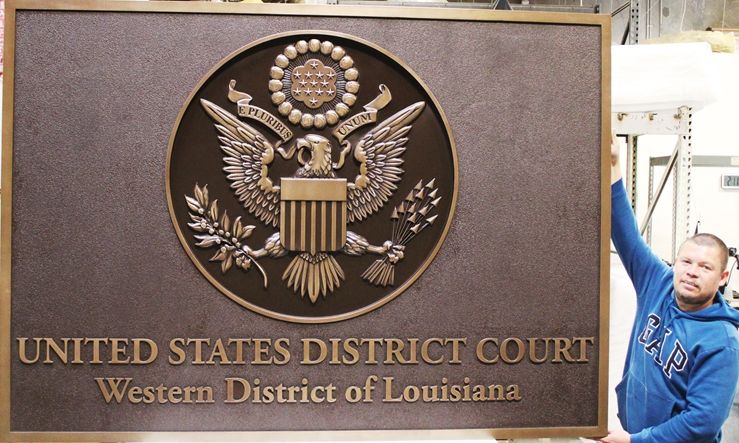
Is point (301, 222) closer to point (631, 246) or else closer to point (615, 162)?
point (615, 162)

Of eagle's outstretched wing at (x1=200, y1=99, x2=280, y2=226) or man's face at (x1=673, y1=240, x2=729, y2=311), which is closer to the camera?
eagle's outstretched wing at (x1=200, y1=99, x2=280, y2=226)

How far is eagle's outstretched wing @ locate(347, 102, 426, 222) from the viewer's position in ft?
4.15

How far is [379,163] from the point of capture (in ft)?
4.18

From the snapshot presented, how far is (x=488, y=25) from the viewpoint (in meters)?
1.28

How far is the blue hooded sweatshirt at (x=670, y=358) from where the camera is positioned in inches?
64.1

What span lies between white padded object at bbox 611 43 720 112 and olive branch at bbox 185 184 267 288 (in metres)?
1.56

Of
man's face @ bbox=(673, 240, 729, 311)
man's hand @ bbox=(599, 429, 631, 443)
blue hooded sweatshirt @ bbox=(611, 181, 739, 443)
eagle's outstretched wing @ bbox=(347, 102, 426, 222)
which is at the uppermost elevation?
eagle's outstretched wing @ bbox=(347, 102, 426, 222)

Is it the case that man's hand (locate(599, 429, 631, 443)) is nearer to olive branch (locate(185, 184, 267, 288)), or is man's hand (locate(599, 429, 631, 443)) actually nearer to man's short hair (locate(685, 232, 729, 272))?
man's short hair (locate(685, 232, 729, 272))

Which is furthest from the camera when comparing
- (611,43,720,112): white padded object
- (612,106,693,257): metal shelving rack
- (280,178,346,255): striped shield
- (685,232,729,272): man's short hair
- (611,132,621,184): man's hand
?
(612,106,693,257): metal shelving rack

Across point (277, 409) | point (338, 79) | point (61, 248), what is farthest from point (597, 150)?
point (61, 248)

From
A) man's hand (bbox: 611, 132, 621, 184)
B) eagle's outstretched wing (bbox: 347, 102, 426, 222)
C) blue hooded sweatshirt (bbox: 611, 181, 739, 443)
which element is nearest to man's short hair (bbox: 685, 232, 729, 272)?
blue hooded sweatshirt (bbox: 611, 181, 739, 443)

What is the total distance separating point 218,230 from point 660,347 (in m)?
1.39

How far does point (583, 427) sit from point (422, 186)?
2.26ft

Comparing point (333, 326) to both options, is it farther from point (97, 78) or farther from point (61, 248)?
point (97, 78)
